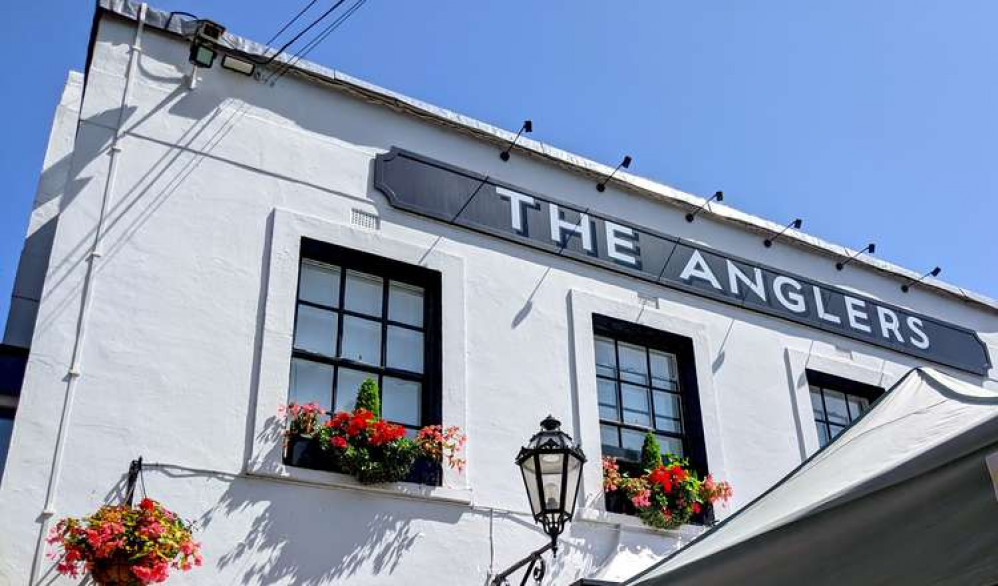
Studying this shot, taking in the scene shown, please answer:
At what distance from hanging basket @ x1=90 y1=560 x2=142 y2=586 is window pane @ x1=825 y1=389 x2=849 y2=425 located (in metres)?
7.44

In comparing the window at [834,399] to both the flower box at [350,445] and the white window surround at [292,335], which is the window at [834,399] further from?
the flower box at [350,445]

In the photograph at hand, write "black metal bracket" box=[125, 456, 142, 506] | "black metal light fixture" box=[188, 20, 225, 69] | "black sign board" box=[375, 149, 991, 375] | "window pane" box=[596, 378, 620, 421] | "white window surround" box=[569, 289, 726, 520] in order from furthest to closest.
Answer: "window pane" box=[596, 378, 620, 421] < "black sign board" box=[375, 149, 991, 375] < "white window surround" box=[569, 289, 726, 520] < "black metal light fixture" box=[188, 20, 225, 69] < "black metal bracket" box=[125, 456, 142, 506]

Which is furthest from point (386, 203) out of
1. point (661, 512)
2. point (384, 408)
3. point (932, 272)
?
point (932, 272)

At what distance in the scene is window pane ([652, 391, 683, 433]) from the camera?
9.23m

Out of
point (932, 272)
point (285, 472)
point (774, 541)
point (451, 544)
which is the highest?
point (932, 272)

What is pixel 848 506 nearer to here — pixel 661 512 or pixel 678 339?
pixel 661 512

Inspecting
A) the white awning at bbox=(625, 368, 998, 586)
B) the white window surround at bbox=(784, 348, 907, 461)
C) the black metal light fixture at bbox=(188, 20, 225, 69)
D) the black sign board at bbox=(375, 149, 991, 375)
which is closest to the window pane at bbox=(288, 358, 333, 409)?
the black sign board at bbox=(375, 149, 991, 375)

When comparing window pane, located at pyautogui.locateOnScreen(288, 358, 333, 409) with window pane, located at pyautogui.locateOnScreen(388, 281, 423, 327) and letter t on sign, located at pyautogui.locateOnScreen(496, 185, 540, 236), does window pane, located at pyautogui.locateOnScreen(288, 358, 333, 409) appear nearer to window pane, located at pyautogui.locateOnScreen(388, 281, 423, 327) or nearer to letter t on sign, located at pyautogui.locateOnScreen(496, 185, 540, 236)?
window pane, located at pyautogui.locateOnScreen(388, 281, 423, 327)

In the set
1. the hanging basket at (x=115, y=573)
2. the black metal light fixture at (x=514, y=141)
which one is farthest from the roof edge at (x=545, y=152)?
the hanging basket at (x=115, y=573)

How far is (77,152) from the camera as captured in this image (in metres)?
7.22

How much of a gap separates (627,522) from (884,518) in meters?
5.51

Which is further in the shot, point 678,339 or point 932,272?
point 932,272

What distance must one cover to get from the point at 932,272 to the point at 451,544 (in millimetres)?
8151

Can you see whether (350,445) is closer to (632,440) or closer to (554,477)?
(554,477)
